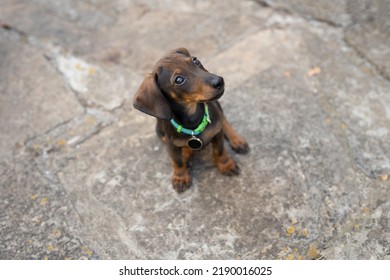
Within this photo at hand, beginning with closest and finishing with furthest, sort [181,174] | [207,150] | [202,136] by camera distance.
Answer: [202,136]
[181,174]
[207,150]

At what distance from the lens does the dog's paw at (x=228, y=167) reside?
352 centimetres

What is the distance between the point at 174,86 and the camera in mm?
2838

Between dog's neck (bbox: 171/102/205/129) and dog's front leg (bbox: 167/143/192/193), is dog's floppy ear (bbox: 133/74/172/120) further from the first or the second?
dog's front leg (bbox: 167/143/192/193)

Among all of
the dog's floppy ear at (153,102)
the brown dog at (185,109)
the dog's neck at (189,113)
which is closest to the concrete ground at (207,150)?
the brown dog at (185,109)

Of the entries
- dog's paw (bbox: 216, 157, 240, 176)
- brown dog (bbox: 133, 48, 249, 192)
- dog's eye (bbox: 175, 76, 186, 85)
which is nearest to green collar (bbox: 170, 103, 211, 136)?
brown dog (bbox: 133, 48, 249, 192)

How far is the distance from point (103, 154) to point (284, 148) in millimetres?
1557

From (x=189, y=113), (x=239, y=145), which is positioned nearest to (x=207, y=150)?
(x=239, y=145)

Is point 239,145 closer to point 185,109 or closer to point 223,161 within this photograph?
point 223,161

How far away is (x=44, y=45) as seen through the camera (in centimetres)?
480

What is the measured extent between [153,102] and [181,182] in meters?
0.92

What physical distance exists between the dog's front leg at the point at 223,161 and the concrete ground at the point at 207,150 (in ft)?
0.26

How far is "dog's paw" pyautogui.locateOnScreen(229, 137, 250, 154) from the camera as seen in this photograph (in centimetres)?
366

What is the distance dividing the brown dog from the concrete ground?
0.16 metres

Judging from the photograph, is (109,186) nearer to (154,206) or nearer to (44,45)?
(154,206)
